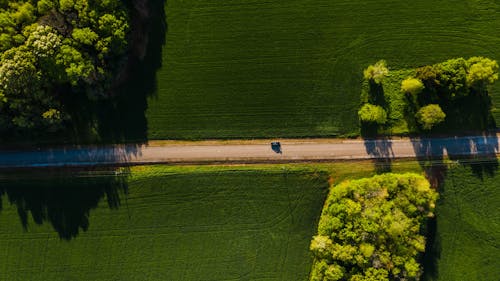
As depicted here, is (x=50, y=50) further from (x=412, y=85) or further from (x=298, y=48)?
(x=412, y=85)

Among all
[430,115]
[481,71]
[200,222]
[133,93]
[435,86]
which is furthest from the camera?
[200,222]

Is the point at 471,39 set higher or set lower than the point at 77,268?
higher

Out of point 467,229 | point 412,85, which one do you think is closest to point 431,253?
point 467,229

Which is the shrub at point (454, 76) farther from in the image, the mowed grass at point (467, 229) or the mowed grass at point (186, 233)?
the mowed grass at point (186, 233)

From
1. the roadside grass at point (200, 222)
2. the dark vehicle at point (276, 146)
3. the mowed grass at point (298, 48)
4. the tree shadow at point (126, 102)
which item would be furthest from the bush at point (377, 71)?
the tree shadow at point (126, 102)

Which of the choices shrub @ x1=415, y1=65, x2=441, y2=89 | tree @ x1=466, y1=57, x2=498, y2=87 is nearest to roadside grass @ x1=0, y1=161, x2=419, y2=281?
shrub @ x1=415, y1=65, x2=441, y2=89

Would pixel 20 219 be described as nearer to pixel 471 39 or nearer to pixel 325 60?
pixel 325 60

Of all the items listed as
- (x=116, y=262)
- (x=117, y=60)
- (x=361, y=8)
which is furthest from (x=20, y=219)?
(x=361, y=8)
